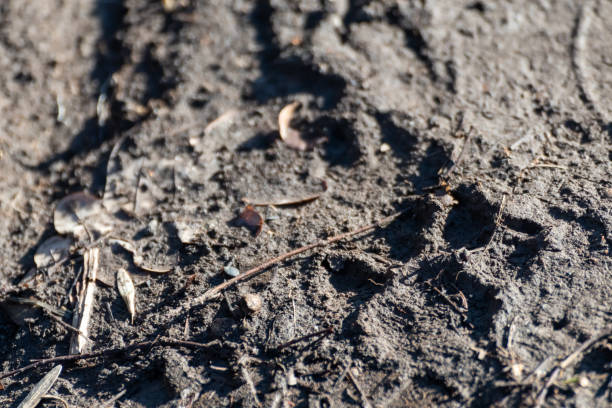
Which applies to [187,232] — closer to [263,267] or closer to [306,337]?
[263,267]

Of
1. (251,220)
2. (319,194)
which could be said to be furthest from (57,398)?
(319,194)

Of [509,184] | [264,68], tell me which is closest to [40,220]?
[264,68]

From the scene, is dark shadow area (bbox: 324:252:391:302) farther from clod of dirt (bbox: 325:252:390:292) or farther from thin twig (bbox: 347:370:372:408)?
thin twig (bbox: 347:370:372:408)

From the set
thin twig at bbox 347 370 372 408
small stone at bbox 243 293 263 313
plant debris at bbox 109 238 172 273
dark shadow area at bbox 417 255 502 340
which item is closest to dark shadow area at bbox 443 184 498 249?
dark shadow area at bbox 417 255 502 340

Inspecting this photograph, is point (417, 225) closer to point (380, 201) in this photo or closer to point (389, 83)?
point (380, 201)

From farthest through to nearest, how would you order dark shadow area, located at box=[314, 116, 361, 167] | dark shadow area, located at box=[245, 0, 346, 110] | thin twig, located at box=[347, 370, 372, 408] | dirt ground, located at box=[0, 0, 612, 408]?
dark shadow area, located at box=[245, 0, 346, 110] → dark shadow area, located at box=[314, 116, 361, 167] → dirt ground, located at box=[0, 0, 612, 408] → thin twig, located at box=[347, 370, 372, 408]

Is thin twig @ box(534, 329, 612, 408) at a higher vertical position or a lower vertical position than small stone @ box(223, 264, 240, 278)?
higher

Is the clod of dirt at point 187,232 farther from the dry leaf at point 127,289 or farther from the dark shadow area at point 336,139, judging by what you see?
the dark shadow area at point 336,139
